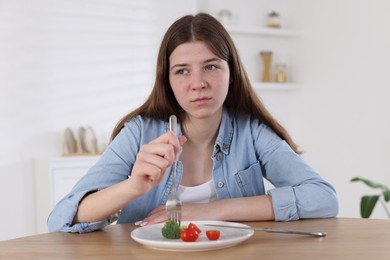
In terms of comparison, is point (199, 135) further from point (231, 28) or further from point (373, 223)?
point (231, 28)

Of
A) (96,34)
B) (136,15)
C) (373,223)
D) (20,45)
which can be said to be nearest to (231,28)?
(136,15)

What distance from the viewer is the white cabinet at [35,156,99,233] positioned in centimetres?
423

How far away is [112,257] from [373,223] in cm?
72

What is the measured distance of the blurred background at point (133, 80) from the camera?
14.1ft

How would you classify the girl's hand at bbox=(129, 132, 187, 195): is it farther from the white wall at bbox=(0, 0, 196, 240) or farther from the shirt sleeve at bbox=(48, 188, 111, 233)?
the white wall at bbox=(0, 0, 196, 240)

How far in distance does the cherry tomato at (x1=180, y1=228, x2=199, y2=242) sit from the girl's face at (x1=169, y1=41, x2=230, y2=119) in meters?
0.60

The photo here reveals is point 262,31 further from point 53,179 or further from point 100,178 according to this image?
point 100,178

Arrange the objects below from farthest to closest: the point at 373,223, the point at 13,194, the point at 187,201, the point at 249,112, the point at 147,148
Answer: the point at 13,194
the point at 249,112
the point at 187,201
the point at 373,223
the point at 147,148

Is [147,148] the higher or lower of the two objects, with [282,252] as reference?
higher

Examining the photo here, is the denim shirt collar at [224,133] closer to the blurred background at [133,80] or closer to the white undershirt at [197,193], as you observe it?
the white undershirt at [197,193]

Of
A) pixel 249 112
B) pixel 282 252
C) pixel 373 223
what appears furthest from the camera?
pixel 249 112

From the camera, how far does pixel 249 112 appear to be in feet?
7.08

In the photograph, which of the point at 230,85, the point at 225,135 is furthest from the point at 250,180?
the point at 230,85

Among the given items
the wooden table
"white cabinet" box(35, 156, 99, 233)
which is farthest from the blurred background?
the wooden table
